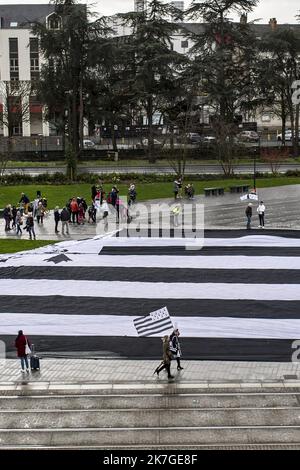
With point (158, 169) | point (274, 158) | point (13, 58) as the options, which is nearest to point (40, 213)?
point (158, 169)

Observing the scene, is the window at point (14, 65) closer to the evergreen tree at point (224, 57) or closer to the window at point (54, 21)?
the window at point (54, 21)

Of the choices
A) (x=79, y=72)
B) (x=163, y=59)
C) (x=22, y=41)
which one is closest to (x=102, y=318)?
(x=163, y=59)

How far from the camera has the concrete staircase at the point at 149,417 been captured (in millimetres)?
13266

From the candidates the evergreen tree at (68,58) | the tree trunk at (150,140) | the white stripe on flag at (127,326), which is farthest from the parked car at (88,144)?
the white stripe on flag at (127,326)

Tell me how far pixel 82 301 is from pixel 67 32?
49676 millimetres

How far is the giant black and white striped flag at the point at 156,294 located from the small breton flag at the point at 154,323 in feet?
0.43

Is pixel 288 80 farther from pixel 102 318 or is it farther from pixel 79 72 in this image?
pixel 102 318

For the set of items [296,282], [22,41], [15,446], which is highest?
[22,41]

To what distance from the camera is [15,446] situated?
13.2 m

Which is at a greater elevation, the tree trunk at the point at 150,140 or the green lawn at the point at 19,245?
the tree trunk at the point at 150,140

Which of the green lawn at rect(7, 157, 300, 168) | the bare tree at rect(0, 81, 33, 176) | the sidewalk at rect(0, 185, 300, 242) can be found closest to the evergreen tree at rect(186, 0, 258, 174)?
the green lawn at rect(7, 157, 300, 168)

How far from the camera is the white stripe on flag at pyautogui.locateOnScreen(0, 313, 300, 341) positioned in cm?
1897

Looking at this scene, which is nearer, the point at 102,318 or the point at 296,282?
the point at 102,318
